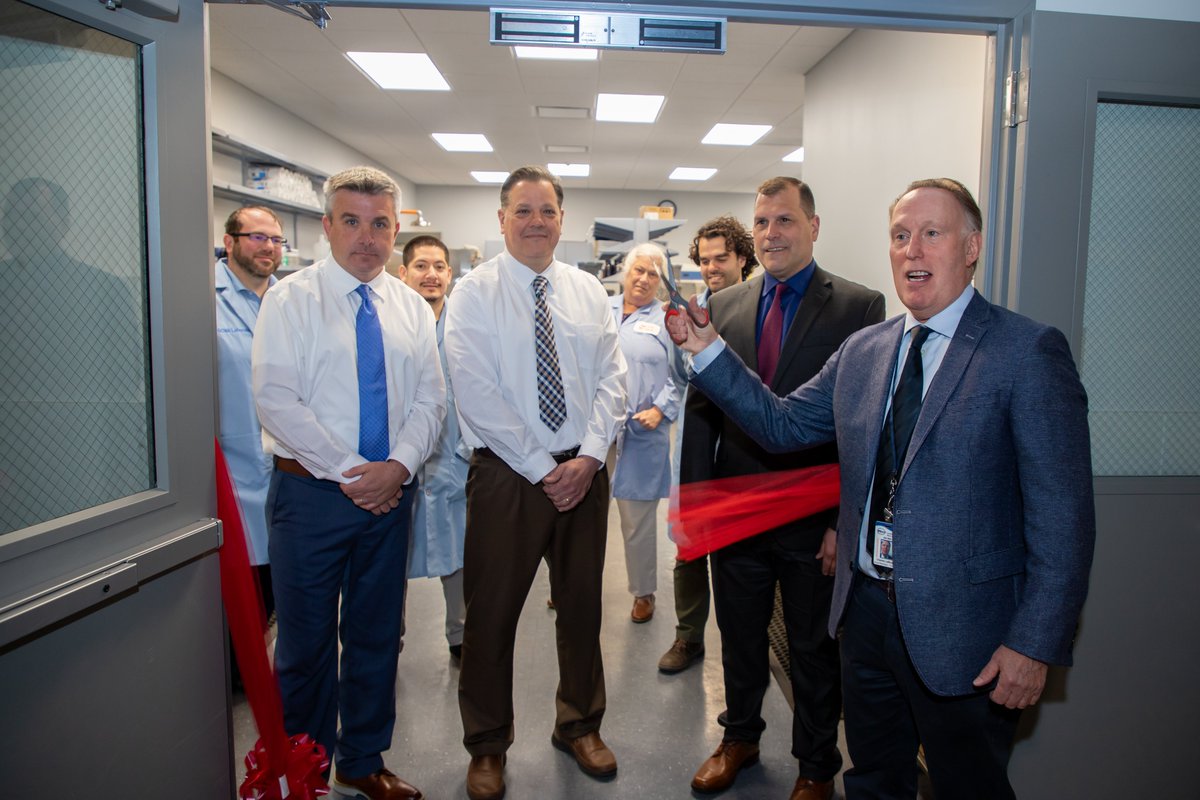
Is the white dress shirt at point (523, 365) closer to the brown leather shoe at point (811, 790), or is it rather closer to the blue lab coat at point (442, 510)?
the blue lab coat at point (442, 510)

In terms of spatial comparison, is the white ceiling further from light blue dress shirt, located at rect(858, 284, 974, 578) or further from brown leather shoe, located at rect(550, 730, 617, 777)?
brown leather shoe, located at rect(550, 730, 617, 777)

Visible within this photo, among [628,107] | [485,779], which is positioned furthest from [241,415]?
[628,107]

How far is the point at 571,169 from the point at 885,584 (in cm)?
951

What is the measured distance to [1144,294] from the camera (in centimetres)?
176

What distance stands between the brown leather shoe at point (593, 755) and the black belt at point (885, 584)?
1.12 meters

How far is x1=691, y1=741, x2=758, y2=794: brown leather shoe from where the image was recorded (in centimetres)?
213

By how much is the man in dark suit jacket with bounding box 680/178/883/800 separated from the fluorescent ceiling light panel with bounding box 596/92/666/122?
4.73m

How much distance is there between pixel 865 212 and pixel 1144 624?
2974 mm

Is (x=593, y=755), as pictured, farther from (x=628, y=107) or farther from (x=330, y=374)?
(x=628, y=107)

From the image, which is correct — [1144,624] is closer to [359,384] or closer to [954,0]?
[954,0]

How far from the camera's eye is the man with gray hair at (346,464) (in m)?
1.92

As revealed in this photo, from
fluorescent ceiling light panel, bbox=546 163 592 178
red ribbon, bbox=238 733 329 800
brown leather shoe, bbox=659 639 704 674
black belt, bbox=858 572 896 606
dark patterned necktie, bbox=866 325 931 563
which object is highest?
fluorescent ceiling light panel, bbox=546 163 592 178

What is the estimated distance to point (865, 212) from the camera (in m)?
4.18

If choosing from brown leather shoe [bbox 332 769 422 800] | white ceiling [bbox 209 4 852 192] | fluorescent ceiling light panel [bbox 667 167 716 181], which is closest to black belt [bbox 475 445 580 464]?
brown leather shoe [bbox 332 769 422 800]
